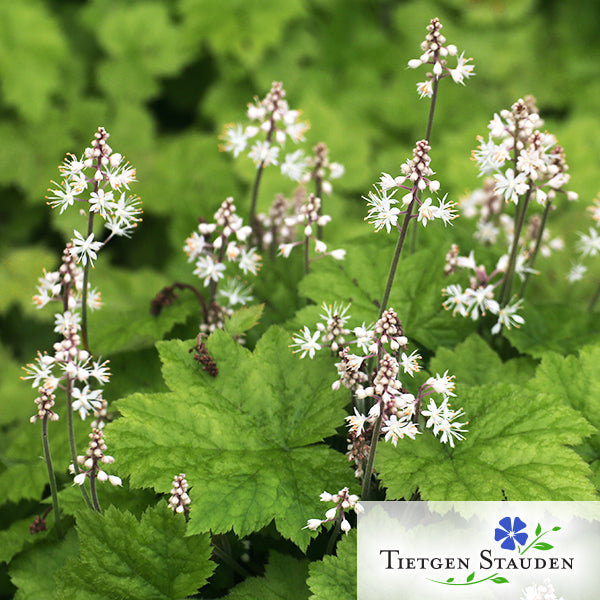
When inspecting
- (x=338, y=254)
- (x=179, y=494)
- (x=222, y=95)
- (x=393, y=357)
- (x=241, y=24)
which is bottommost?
(x=179, y=494)

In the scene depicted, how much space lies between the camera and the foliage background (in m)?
4.39

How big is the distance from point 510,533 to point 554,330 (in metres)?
1.04

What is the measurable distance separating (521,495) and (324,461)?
530mm

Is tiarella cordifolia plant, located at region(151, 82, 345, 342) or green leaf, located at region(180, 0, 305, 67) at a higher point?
green leaf, located at region(180, 0, 305, 67)

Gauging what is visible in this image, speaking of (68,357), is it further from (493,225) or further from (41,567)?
(493,225)

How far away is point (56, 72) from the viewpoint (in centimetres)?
527

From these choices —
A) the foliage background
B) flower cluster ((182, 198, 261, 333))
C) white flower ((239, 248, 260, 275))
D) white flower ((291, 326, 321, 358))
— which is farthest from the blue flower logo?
the foliage background

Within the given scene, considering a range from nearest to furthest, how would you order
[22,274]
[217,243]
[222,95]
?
[217,243] < [22,274] < [222,95]

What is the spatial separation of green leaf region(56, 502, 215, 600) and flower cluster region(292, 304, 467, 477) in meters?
0.49

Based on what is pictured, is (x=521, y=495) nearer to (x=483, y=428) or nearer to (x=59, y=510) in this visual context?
(x=483, y=428)

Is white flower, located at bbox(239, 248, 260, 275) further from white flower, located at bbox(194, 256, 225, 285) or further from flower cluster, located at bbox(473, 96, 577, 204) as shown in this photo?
flower cluster, located at bbox(473, 96, 577, 204)

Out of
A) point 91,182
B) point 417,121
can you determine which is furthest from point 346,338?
point 417,121

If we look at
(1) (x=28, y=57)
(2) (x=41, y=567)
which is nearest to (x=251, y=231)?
(2) (x=41, y=567)

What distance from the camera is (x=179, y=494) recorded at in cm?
Result: 166
